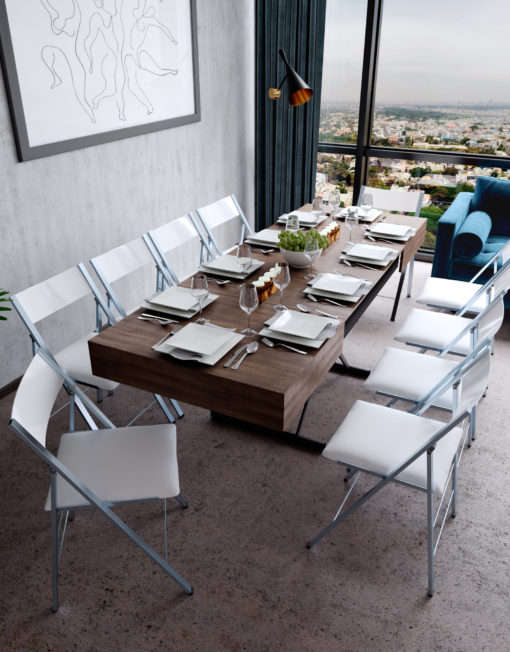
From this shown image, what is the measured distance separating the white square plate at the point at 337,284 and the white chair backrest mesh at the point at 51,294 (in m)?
1.09

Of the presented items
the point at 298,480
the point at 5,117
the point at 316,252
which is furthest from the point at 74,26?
the point at 298,480

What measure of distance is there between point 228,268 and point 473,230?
206 cm

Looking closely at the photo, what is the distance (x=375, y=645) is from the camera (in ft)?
6.08

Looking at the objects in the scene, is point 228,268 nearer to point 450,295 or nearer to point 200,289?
point 200,289

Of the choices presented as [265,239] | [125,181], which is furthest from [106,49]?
[265,239]

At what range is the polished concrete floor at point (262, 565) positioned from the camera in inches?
74.3

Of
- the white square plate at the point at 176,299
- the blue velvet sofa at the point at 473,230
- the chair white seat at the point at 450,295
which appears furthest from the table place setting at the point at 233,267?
the blue velvet sofa at the point at 473,230

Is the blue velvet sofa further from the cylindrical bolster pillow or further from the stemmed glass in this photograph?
the stemmed glass

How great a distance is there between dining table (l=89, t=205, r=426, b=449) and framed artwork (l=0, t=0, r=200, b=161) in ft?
4.50

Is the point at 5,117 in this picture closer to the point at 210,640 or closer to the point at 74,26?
the point at 74,26

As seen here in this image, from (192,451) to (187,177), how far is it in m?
2.41

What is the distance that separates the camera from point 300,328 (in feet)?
7.26

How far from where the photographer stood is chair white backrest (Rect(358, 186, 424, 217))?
4.16 m

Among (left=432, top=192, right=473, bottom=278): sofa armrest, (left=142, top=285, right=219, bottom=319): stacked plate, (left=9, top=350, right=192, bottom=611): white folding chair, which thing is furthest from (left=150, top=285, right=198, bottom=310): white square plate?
(left=432, top=192, right=473, bottom=278): sofa armrest
